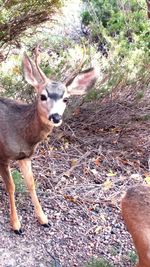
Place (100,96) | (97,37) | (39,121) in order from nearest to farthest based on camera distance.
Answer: (39,121) → (100,96) → (97,37)

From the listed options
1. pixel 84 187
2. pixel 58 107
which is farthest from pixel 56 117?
pixel 84 187

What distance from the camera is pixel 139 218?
13.4 ft

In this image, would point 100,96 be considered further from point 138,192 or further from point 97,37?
point 138,192

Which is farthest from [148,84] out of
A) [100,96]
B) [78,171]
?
[78,171]

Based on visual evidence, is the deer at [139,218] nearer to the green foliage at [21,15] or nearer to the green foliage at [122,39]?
the green foliage at [122,39]

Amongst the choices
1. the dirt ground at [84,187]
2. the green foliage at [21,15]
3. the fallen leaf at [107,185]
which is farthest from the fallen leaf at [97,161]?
the green foliage at [21,15]

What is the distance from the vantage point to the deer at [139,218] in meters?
3.96

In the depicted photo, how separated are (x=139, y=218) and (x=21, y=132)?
181cm

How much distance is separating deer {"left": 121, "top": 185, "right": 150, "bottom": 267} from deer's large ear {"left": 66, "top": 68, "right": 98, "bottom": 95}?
4.71 ft

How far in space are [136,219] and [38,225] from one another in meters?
1.74

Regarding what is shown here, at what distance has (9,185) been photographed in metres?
5.51

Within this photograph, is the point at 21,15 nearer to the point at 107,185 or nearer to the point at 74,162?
the point at 74,162

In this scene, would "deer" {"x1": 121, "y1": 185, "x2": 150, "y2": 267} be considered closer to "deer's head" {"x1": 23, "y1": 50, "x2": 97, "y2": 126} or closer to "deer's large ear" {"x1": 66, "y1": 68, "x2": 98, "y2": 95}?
"deer's head" {"x1": 23, "y1": 50, "x2": 97, "y2": 126}

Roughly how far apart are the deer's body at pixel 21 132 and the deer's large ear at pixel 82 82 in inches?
14.8
